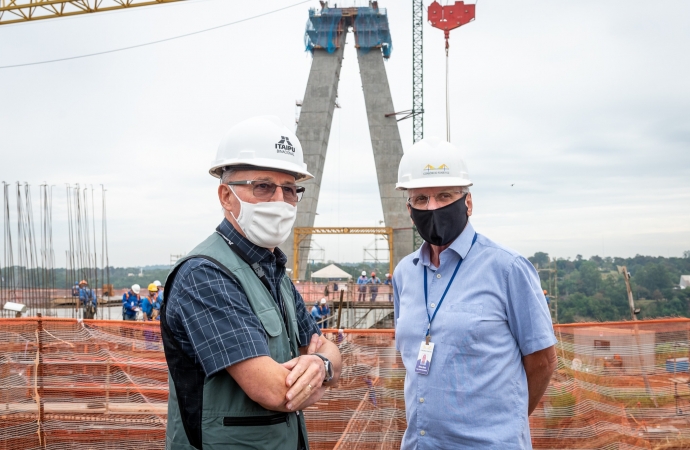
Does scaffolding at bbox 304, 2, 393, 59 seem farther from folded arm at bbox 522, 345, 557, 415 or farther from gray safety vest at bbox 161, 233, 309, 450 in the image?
gray safety vest at bbox 161, 233, 309, 450

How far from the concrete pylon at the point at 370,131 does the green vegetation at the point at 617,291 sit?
891 centimetres

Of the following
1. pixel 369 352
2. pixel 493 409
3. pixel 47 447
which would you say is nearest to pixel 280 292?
pixel 493 409

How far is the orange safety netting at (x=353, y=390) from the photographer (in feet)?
17.5

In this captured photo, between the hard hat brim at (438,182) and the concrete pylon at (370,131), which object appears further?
the concrete pylon at (370,131)

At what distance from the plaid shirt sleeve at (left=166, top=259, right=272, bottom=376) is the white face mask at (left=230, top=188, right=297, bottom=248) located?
0.27 m

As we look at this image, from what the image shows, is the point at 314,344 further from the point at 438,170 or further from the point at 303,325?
the point at 438,170

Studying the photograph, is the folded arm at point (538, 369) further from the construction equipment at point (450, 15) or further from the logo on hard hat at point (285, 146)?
the construction equipment at point (450, 15)

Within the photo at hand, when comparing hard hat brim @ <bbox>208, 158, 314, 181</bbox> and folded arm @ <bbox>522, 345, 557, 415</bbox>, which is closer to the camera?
hard hat brim @ <bbox>208, 158, 314, 181</bbox>

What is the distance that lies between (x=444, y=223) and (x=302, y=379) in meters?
1.04

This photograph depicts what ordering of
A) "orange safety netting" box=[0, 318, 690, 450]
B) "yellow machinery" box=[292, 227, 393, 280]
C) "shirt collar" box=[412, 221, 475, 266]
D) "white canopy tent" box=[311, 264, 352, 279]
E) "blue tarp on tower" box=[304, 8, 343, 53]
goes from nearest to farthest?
"shirt collar" box=[412, 221, 475, 266], "orange safety netting" box=[0, 318, 690, 450], "white canopy tent" box=[311, 264, 352, 279], "yellow machinery" box=[292, 227, 393, 280], "blue tarp on tower" box=[304, 8, 343, 53]

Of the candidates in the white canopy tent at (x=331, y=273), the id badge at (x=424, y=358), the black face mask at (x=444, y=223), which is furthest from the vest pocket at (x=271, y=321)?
the white canopy tent at (x=331, y=273)

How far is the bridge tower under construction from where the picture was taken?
35094 millimetres

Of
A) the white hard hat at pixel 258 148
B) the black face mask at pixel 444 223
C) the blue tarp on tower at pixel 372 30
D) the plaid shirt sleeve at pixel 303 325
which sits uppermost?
the blue tarp on tower at pixel 372 30

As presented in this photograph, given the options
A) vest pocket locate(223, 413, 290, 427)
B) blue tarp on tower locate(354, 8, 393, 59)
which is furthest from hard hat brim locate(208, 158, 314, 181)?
blue tarp on tower locate(354, 8, 393, 59)
